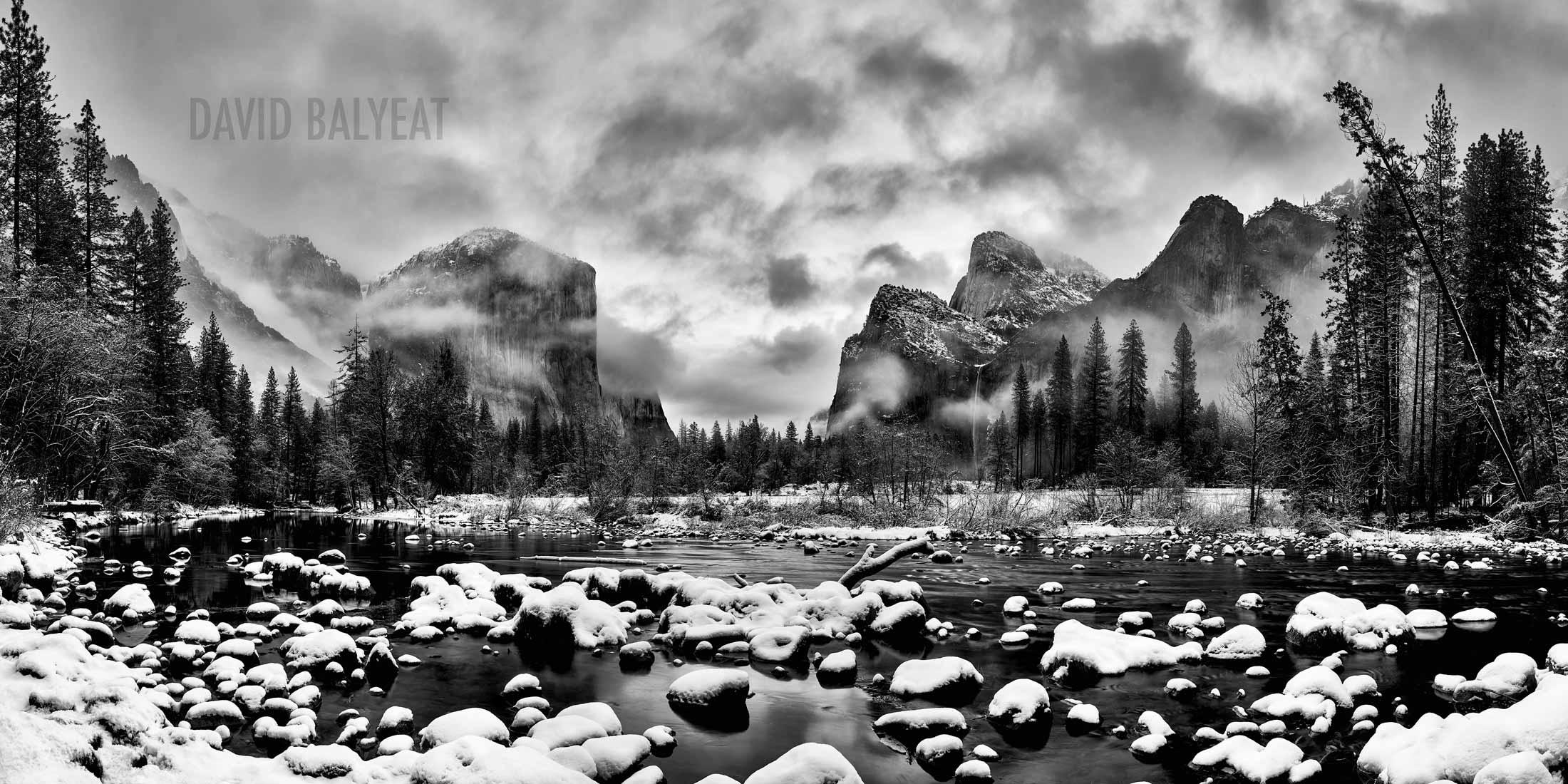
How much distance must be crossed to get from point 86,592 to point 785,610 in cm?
1266

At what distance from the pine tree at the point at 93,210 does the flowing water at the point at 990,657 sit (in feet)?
69.9

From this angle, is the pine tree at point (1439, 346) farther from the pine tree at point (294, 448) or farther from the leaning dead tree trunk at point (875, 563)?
the pine tree at point (294, 448)

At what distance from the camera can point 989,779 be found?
6016 mm

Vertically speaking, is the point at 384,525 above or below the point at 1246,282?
below

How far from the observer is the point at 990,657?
10219 mm

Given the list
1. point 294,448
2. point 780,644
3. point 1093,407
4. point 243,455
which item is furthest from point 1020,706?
point 294,448

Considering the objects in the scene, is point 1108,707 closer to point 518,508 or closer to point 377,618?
point 377,618

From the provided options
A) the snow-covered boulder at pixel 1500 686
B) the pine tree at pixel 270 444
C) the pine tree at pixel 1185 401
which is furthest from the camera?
the pine tree at pixel 1185 401

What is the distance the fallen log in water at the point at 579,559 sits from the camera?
21.5 m

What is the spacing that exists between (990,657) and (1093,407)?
2953 inches

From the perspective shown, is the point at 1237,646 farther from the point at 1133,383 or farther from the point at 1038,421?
the point at 1038,421

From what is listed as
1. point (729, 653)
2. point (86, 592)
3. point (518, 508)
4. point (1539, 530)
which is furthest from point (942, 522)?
point (86, 592)

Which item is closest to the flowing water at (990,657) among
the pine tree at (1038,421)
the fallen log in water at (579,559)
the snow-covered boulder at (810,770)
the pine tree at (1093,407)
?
the fallen log in water at (579,559)

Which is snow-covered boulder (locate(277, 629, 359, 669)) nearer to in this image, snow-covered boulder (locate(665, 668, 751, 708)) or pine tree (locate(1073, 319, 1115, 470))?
snow-covered boulder (locate(665, 668, 751, 708))
